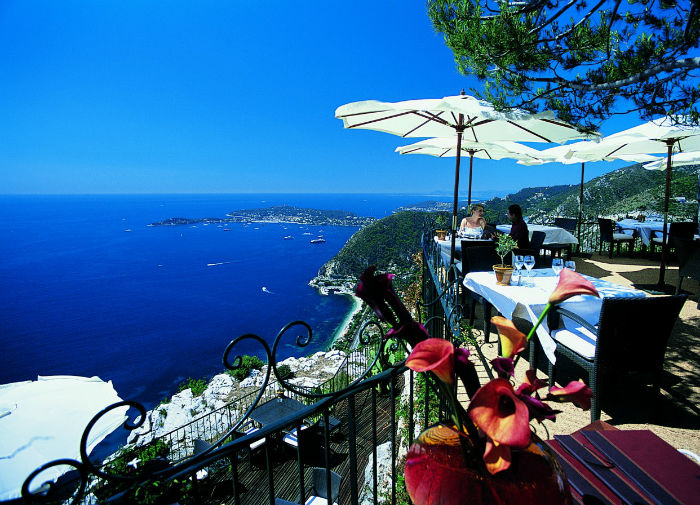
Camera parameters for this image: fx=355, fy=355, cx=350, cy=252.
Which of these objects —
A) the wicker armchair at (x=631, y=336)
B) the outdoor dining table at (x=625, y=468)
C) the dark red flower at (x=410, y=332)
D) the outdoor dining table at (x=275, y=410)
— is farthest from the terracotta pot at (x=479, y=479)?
the outdoor dining table at (x=275, y=410)

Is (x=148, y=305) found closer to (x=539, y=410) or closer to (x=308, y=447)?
(x=308, y=447)

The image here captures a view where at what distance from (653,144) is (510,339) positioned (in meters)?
8.67

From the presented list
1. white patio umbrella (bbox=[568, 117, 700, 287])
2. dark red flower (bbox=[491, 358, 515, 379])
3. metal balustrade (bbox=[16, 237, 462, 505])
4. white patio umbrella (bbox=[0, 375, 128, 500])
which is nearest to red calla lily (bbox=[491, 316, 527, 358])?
dark red flower (bbox=[491, 358, 515, 379])

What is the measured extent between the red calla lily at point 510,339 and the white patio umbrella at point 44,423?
6.40 meters

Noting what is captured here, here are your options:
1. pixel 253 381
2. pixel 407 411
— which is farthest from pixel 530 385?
pixel 253 381

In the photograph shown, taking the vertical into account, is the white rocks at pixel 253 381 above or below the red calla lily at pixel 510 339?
below

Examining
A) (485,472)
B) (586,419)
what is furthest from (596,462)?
(586,419)

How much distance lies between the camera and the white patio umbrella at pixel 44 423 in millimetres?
5945

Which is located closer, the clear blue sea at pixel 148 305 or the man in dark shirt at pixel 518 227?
the man in dark shirt at pixel 518 227

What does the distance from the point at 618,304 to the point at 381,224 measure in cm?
6191

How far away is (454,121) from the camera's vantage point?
636 centimetres

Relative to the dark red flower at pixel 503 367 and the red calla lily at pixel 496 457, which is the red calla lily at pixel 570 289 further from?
the red calla lily at pixel 496 457

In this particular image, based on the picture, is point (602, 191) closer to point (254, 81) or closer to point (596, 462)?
point (596, 462)

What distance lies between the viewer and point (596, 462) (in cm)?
107
